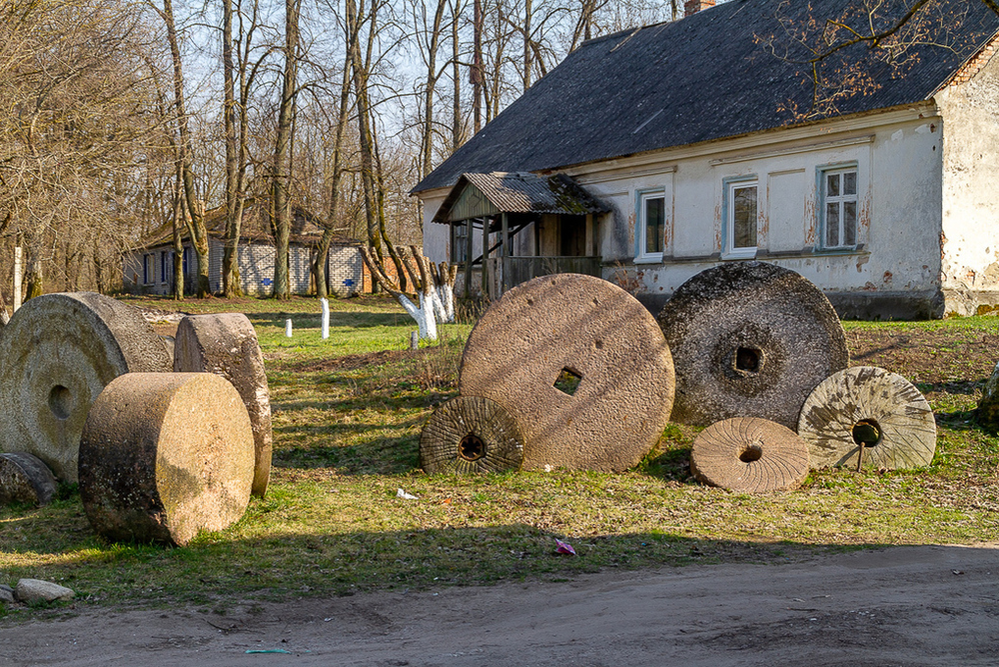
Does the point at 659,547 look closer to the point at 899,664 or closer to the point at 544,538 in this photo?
the point at 544,538

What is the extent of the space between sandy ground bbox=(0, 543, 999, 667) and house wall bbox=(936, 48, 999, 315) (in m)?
9.66

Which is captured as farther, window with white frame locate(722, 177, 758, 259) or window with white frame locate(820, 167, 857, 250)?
window with white frame locate(722, 177, 758, 259)

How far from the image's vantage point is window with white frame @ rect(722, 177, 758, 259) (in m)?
16.4

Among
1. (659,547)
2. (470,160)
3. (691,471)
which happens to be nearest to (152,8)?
(470,160)

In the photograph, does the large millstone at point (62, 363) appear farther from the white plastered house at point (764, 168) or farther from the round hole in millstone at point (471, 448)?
the white plastered house at point (764, 168)

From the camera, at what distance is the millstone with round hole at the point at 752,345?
831cm

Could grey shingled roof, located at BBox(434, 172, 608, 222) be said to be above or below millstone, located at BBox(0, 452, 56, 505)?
above

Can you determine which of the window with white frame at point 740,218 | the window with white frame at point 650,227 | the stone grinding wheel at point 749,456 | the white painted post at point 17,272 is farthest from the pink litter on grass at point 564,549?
the window with white frame at point 650,227

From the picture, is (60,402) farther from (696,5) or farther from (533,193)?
(696,5)

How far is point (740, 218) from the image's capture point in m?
16.7

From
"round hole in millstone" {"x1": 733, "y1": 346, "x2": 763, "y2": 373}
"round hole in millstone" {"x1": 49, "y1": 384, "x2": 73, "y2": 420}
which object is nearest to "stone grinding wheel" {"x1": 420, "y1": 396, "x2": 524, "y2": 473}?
"round hole in millstone" {"x1": 733, "y1": 346, "x2": 763, "y2": 373}

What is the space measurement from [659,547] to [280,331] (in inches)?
565

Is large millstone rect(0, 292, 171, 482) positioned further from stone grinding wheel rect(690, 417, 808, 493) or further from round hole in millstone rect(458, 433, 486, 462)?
stone grinding wheel rect(690, 417, 808, 493)

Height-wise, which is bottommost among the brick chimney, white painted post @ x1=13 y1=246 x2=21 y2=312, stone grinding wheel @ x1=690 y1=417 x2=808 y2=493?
stone grinding wheel @ x1=690 y1=417 x2=808 y2=493
